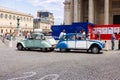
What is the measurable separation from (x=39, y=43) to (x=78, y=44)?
362 centimetres

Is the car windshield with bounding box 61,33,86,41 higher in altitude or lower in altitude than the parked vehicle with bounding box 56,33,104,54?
higher

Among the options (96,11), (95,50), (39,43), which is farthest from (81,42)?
(96,11)

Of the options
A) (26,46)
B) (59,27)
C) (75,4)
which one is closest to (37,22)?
(75,4)

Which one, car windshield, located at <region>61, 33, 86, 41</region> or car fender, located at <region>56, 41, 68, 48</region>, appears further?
car fender, located at <region>56, 41, 68, 48</region>

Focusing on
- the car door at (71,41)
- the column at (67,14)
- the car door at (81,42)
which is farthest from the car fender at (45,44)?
the column at (67,14)

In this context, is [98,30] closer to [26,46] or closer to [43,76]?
[26,46]

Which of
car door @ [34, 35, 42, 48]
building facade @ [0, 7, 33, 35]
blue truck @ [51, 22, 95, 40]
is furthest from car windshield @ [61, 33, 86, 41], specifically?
building facade @ [0, 7, 33, 35]

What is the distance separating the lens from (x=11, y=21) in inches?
5546

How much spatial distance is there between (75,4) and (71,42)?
29280 millimetres

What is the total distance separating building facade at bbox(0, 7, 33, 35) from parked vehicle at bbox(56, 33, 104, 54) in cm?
9603

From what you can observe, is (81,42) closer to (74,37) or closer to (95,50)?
(74,37)

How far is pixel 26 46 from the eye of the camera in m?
24.1

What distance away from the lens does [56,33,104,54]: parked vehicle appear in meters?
21.2

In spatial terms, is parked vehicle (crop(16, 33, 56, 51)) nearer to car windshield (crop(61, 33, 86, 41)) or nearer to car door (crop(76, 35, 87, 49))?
car windshield (crop(61, 33, 86, 41))
